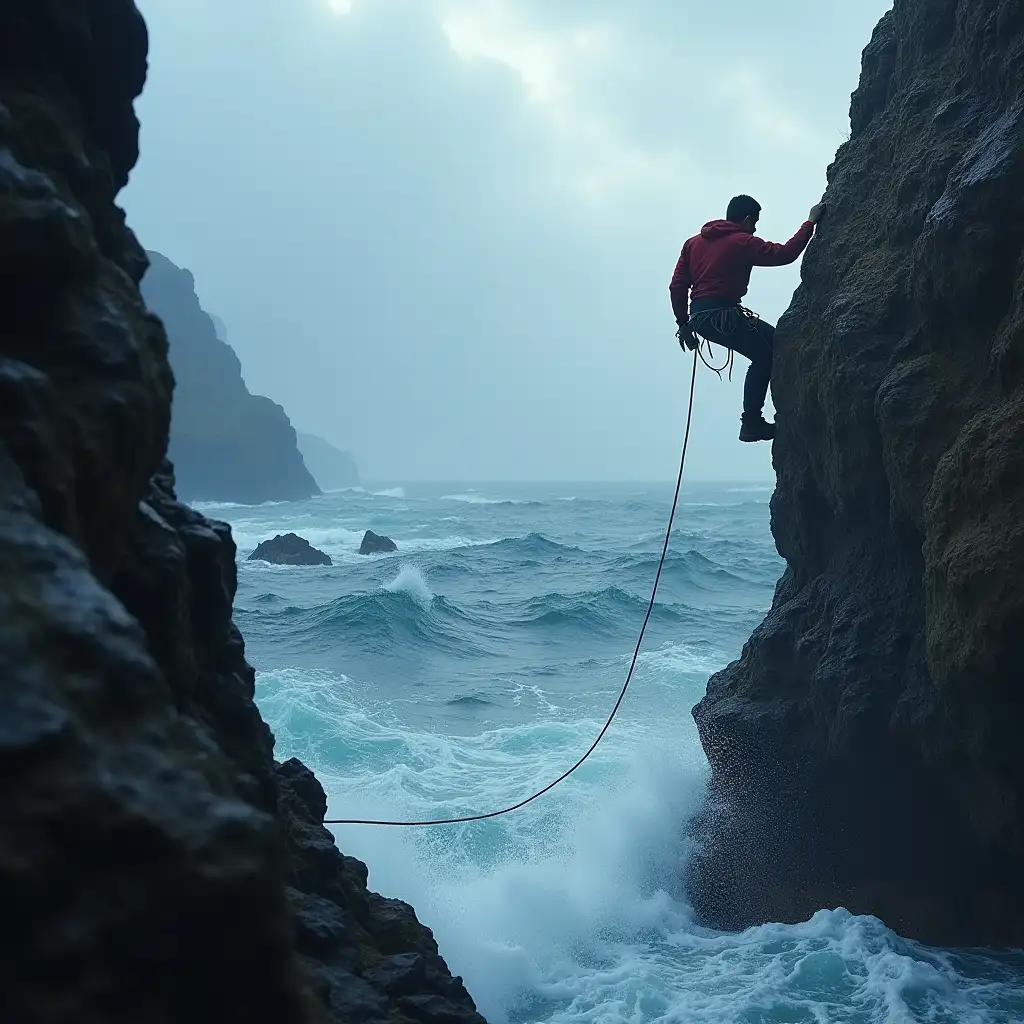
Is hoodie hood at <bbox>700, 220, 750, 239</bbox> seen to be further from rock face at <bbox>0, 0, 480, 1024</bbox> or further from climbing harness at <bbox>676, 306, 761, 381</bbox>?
rock face at <bbox>0, 0, 480, 1024</bbox>

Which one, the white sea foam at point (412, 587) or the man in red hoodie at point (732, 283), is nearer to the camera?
the man in red hoodie at point (732, 283)

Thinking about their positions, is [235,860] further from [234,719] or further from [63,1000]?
[234,719]

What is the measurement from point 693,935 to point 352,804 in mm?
3832

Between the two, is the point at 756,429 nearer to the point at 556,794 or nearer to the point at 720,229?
the point at 720,229

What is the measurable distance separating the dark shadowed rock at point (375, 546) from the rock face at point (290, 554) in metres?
2.94

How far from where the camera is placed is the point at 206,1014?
1.78 m

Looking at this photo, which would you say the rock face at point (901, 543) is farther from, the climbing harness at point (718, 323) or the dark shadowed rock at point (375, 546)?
the dark shadowed rock at point (375, 546)

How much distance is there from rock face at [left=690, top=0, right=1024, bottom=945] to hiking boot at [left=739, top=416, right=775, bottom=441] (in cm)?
20

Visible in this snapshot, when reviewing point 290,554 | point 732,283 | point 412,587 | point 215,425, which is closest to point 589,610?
point 412,587

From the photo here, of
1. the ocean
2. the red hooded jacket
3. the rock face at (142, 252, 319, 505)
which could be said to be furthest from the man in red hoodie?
the rock face at (142, 252, 319, 505)

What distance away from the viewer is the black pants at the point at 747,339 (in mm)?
7484

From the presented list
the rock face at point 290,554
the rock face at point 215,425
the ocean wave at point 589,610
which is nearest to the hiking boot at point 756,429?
the ocean wave at point 589,610

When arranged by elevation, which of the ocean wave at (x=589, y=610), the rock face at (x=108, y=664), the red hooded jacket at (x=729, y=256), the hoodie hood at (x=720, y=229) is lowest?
the ocean wave at (x=589, y=610)

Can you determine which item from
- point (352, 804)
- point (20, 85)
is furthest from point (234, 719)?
point (352, 804)
